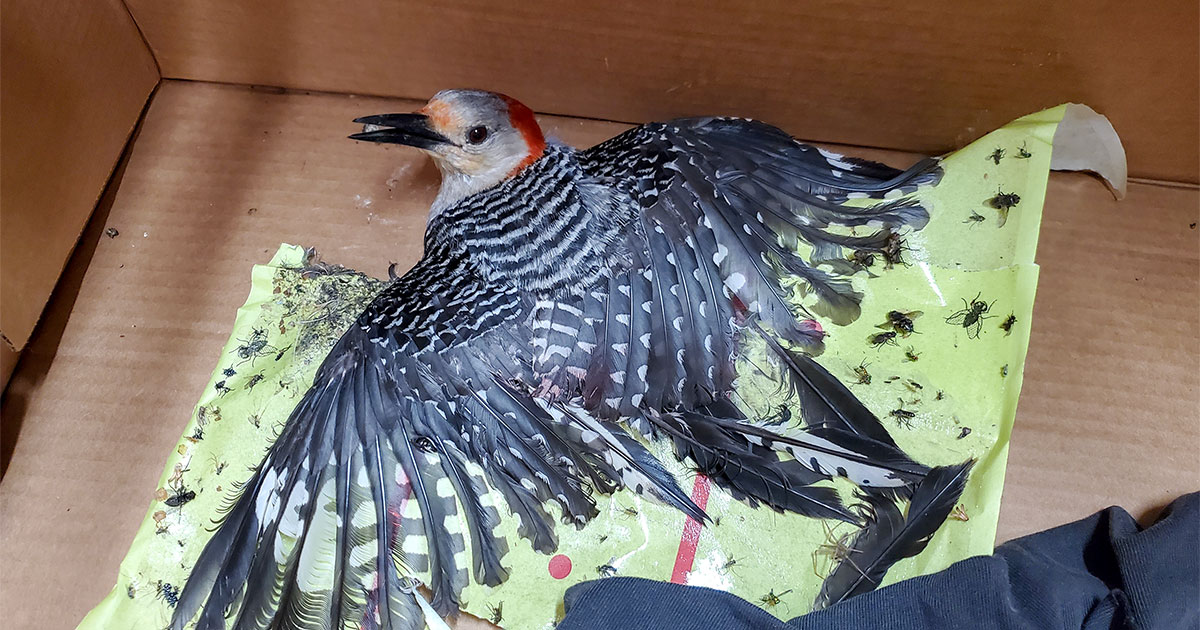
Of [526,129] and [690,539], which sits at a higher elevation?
[526,129]

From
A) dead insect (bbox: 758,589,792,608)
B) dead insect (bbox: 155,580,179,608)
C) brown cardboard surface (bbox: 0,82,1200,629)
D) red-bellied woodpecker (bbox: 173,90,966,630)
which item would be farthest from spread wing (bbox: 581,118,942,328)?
dead insect (bbox: 155,580,179,608)

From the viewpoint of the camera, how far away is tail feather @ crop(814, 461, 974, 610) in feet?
3.38

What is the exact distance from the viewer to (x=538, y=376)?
104cm

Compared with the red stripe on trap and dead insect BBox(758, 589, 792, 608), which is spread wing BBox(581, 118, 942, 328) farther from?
dead insect BBox(758, 589, 792, 608)

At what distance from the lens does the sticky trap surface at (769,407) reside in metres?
1.07

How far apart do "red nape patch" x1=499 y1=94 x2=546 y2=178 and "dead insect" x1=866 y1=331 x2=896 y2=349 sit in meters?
0.62

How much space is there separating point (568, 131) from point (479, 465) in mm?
691

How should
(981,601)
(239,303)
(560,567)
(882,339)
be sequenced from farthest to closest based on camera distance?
(239,303)
(882,339)
(560,567)
(981,601)

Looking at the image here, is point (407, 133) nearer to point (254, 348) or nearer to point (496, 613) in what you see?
point (254, 348)

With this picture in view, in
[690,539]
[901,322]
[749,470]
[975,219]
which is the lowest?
[690,539]

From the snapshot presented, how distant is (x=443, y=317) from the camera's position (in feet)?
3.27

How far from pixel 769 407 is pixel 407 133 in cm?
69

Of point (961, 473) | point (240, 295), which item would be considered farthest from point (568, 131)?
point (961, 473)

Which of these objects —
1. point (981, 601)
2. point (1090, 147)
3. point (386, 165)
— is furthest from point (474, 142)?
point (1090, 147)
